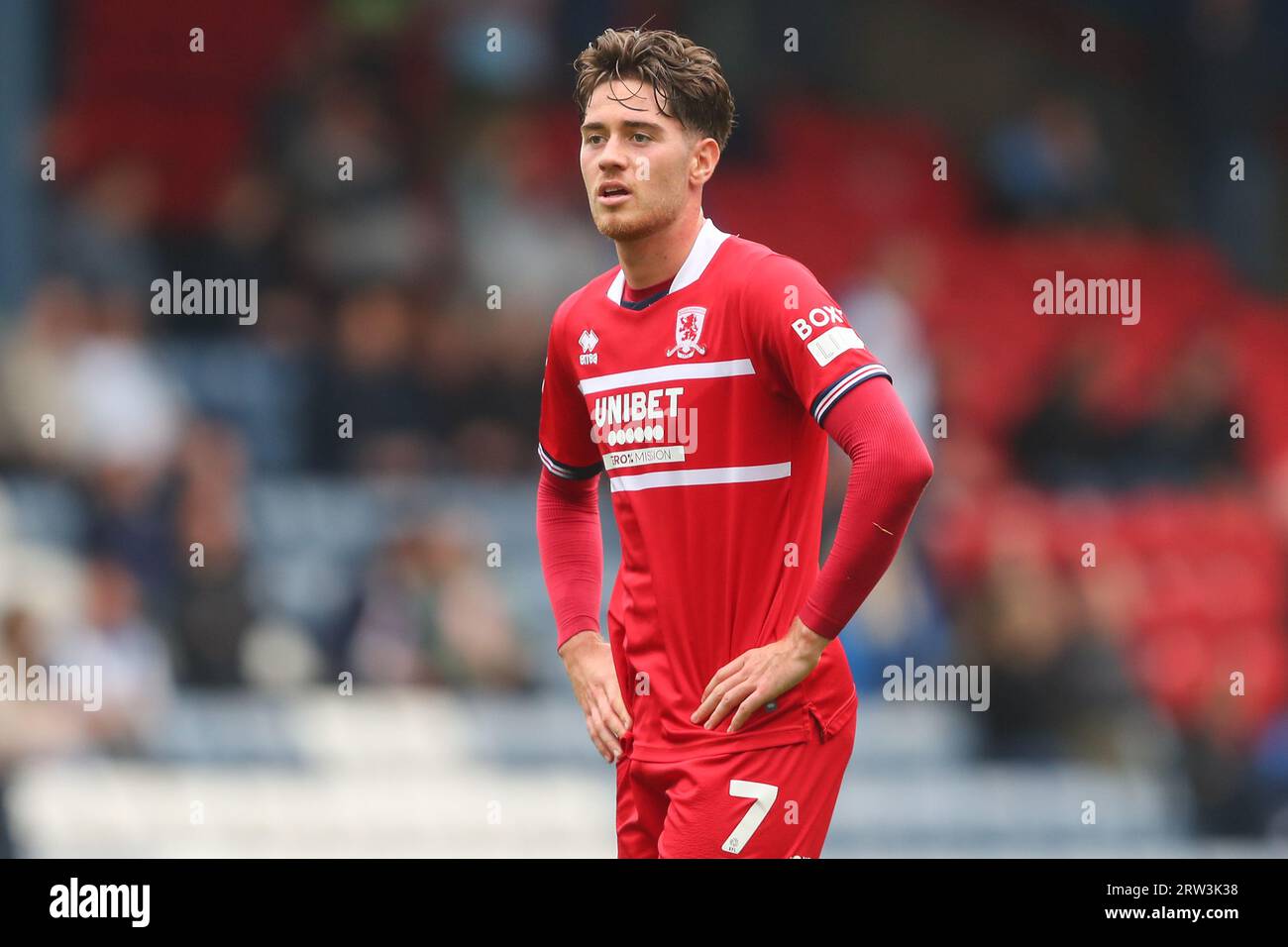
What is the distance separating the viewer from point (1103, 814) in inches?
410

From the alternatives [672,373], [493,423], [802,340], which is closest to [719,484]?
[672,373]


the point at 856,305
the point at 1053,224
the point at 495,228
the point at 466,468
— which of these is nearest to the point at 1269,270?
the point at 1053,224

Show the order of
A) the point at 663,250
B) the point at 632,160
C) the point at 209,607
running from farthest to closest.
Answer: the point at 209,607, the point at 663,250, the point at 632,160

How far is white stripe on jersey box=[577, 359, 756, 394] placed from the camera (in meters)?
4.23

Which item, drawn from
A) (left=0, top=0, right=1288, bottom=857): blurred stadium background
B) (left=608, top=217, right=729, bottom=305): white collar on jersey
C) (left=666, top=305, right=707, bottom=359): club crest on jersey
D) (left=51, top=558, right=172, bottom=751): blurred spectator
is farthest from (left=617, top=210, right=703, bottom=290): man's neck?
(left=51, top=558, right=172, bottom=751): blurred spectator

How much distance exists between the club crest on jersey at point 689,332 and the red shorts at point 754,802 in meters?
0.89

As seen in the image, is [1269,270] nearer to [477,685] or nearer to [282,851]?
[477,685]

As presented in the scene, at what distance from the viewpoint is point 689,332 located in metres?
4.30

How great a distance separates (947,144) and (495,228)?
5.10 meters

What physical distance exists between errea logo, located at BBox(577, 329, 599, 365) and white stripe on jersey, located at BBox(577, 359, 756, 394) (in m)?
0.05

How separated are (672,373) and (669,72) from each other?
2.22 ft

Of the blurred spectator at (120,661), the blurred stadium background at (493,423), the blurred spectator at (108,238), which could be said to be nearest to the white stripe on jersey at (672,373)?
the blurred stadium background at (493,423)

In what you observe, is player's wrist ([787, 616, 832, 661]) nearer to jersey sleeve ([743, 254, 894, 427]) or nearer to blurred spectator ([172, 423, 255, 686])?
jersey sleeve ([743, 254, 894, 427])

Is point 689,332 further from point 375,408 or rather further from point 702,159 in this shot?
point 375,408
